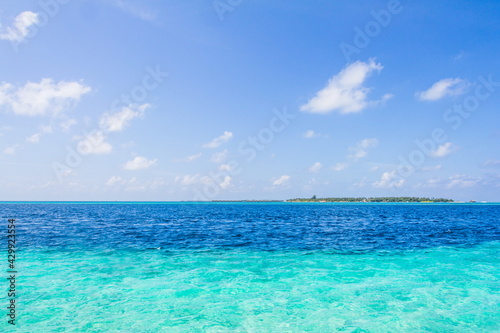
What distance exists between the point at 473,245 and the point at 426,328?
25.9 meters

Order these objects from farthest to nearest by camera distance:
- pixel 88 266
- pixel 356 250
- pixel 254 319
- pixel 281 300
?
pixel 356 250 → pixel 88 266 → pixel 281 300 → pixel 254 319

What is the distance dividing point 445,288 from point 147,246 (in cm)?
2461

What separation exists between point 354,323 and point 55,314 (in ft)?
40.4

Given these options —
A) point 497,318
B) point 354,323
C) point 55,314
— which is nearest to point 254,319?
point 354,323

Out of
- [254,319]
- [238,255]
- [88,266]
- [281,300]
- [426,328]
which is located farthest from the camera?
[238,255]

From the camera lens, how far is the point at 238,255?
2412 centimetres

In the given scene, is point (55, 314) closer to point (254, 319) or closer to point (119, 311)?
point (119, 311)

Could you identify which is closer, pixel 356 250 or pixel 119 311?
pixel 119 311

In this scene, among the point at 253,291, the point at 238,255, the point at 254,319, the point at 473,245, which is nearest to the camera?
the point at 254,319

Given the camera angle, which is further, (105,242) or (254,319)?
(105,242)

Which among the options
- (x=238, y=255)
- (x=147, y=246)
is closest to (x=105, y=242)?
(x=147, y=246)

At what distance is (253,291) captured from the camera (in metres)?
15.0

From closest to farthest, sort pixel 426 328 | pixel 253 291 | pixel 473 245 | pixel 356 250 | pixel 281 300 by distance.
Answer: pixel 426 328, pixel 281 300, pixel 253 291, pixel 356 250, pixel 473 245

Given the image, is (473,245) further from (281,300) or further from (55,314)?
(55,314)
